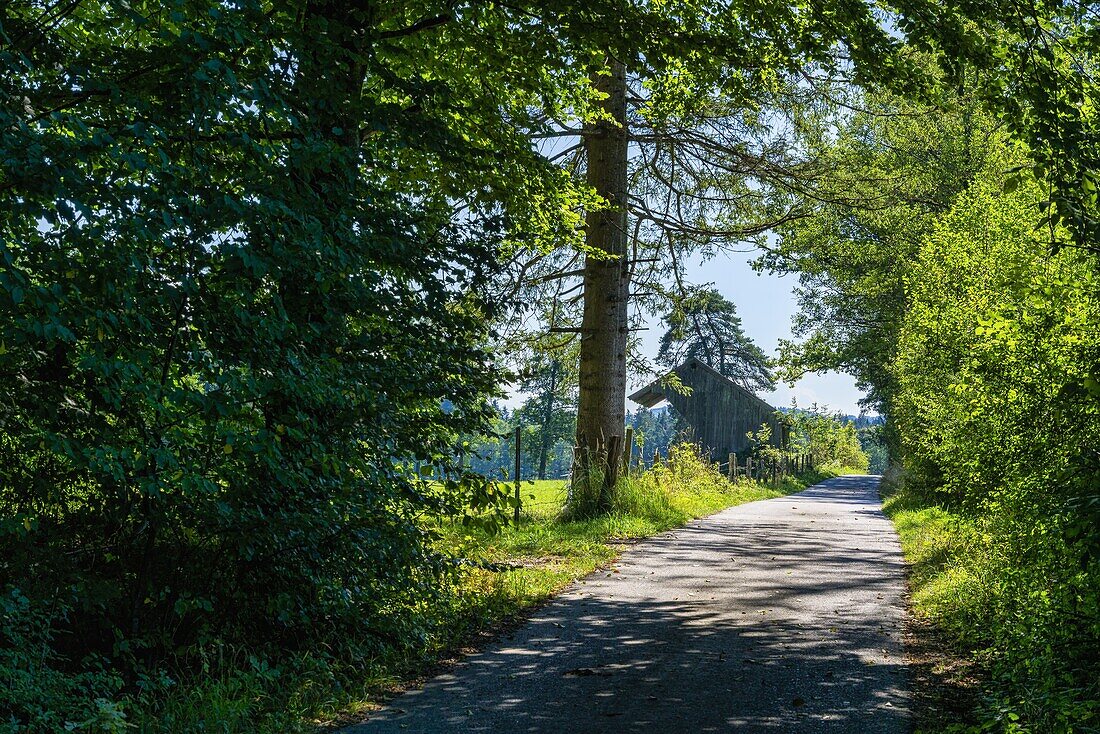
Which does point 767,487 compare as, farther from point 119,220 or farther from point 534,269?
point 119,220

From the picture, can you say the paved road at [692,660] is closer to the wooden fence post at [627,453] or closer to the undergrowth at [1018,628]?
the undergrowth at [1018,628]

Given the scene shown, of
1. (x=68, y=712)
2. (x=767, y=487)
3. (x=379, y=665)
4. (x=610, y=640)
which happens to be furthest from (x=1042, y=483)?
(x=767, y=487)

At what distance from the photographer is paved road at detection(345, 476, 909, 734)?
5.76 m

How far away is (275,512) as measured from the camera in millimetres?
5949

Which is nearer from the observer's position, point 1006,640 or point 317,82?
point 317,82

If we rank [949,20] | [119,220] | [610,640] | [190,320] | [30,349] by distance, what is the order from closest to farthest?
[119,220]
[30,349]
[190,320]
[610,640]
[949,20]

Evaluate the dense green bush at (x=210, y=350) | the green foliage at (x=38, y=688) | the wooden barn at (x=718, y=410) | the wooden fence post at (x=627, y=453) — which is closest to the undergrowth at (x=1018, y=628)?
the dense green bush at (x=210, y=350)

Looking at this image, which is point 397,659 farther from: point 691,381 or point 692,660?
point 691,381

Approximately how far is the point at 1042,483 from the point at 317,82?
5.80 meters

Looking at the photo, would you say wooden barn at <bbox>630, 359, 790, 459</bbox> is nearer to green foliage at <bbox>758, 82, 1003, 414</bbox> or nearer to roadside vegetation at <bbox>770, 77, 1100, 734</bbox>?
green foliage at <bbox>758, 82, 1003, 414</bbox>

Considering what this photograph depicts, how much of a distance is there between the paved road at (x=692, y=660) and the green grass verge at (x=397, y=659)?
0.27 metres

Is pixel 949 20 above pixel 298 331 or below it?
above

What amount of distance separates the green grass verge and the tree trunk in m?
2.71

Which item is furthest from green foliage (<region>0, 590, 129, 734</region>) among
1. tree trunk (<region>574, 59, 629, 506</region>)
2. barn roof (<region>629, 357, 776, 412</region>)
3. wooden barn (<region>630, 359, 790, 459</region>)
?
wooden barn (<region>630, 359, 790, 459</region>)
